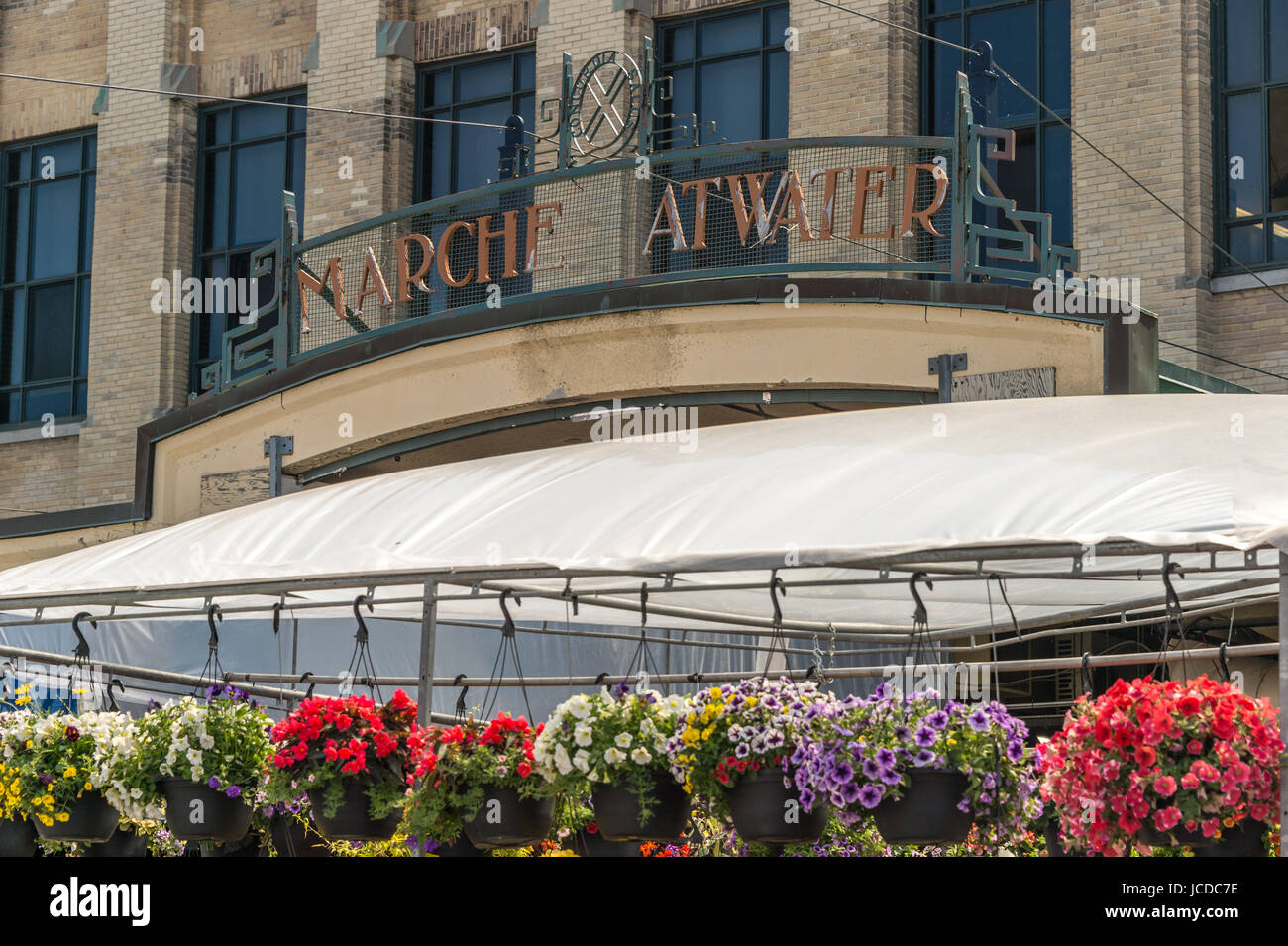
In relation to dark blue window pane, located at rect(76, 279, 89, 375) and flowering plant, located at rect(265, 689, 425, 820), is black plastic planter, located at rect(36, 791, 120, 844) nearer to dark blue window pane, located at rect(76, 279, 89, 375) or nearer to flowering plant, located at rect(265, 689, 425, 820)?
flowering plant, located at rect(265, 689, 425, 820)

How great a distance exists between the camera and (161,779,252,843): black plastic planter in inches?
339

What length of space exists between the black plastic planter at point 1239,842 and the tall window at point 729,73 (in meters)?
11.8

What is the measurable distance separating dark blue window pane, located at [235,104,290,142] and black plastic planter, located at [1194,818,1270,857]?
16.0m

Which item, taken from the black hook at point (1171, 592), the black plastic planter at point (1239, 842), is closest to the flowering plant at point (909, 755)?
the black hook at point (1171, 592)

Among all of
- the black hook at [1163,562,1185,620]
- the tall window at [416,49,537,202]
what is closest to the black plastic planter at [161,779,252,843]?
the black hook at [1163,562,1185,620]

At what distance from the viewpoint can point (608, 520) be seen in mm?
8078

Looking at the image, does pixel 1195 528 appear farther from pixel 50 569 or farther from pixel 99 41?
pixel 99 41

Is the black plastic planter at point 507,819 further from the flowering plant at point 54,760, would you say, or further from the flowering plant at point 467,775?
the flowering plant at point 54,760

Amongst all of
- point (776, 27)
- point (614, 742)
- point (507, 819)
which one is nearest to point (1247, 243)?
point (776, 27)

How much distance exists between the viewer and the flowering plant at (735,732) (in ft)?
23.8

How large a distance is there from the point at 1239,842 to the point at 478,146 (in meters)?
14.1

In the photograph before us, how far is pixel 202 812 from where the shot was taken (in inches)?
339
